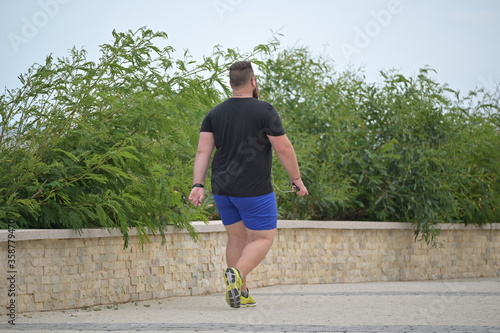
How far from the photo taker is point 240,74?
6.79m

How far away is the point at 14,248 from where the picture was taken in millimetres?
6789

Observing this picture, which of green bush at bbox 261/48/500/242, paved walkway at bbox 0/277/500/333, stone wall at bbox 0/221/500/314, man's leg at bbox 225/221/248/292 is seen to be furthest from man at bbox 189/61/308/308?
Answer: green bush at bbox 261/48/500/242

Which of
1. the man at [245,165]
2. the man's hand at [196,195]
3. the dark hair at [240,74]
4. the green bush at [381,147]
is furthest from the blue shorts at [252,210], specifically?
the green bush at [381,147]

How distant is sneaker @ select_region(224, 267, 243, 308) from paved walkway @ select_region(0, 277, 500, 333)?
102mm

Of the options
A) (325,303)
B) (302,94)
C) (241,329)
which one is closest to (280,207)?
(302,94)

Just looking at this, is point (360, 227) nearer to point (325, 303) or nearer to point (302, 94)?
point (302, 94)

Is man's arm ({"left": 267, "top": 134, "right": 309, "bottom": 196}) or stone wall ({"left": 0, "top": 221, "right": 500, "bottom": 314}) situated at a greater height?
man's arm ({"left": 267, "top": 134, "right": 309, "bottom": 196})

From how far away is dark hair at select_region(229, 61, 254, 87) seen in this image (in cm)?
679

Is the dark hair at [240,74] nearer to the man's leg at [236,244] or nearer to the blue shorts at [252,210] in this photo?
the blue shorts at [252,210]

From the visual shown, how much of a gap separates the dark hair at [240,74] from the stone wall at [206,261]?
194 cm

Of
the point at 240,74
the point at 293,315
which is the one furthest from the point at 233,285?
the point at 240,74

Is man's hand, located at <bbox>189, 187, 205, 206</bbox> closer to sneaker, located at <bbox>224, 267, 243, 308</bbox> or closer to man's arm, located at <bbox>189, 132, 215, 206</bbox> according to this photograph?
man's arm, located at <bbox>189, 132, 215, 206</bbox>

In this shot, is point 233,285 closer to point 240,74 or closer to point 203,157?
point 203,157

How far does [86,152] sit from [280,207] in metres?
5.74
